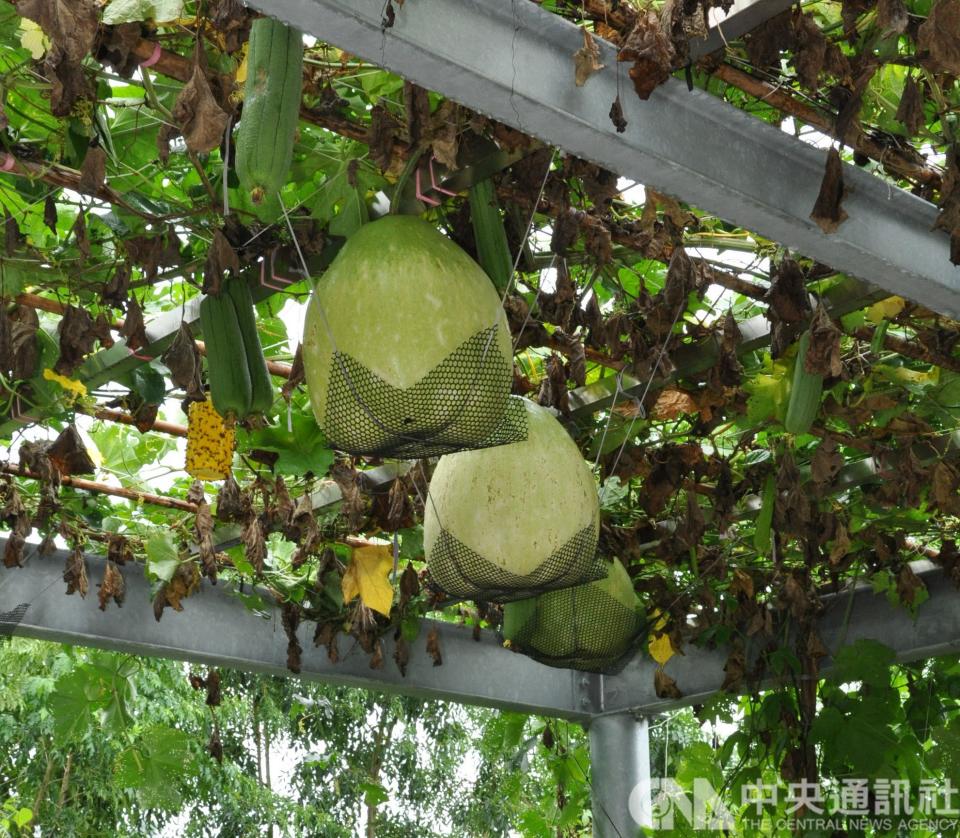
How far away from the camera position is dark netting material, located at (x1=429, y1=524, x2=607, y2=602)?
3.40m

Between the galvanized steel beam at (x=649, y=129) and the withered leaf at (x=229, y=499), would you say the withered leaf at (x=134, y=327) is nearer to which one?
the withered leaf at (x=229, y=499)

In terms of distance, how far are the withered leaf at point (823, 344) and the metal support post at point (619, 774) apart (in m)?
3.86

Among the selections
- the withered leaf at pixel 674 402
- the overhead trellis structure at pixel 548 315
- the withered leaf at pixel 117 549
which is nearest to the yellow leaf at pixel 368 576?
the overhead trellis structure at pixel 548 315

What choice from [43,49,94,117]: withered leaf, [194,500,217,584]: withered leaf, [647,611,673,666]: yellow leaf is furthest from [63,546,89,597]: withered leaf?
[43,49,94,117]: withered leaf

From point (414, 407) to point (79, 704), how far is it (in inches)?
155

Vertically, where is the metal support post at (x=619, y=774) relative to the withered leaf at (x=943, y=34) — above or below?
below

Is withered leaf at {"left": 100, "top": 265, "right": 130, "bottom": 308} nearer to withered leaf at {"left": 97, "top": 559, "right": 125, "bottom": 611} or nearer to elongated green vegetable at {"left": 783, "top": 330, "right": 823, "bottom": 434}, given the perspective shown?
elongated green vegetable at {"left": 783, "top": 330, "right": 823, "bottom": 434}

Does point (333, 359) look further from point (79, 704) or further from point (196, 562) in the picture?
point (79, 704)

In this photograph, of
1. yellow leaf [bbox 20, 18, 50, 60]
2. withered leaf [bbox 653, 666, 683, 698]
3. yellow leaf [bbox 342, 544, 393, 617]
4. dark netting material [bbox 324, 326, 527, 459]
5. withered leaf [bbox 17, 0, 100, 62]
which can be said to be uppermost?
yellow leaf [bbox 20, 18, 50, 60]

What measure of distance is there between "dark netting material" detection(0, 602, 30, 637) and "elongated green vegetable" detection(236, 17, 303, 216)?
3.30 meters

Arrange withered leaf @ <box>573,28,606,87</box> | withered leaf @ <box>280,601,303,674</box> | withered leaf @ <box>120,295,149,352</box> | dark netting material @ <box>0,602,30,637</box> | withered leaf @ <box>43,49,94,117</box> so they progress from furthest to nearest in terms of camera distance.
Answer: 1. withered leaf @ <box>280,601,303,674</box>
2. dark netting material @ <box>0,602,30,637</box>
3. withered leaf @ <box>120,295,149,352</box>
4. withered leaf @ <box>43,49,94,117</box>
5. withered leaf @ <box>573,28,606,87</box>

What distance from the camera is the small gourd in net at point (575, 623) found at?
4566mm

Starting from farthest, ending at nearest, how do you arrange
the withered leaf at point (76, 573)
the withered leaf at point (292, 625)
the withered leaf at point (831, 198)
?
the withered leaf at point (292, 625) → the withered leaf at point (76, 573) → the withered leaf at point (831, 198)

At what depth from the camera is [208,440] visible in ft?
12.7
